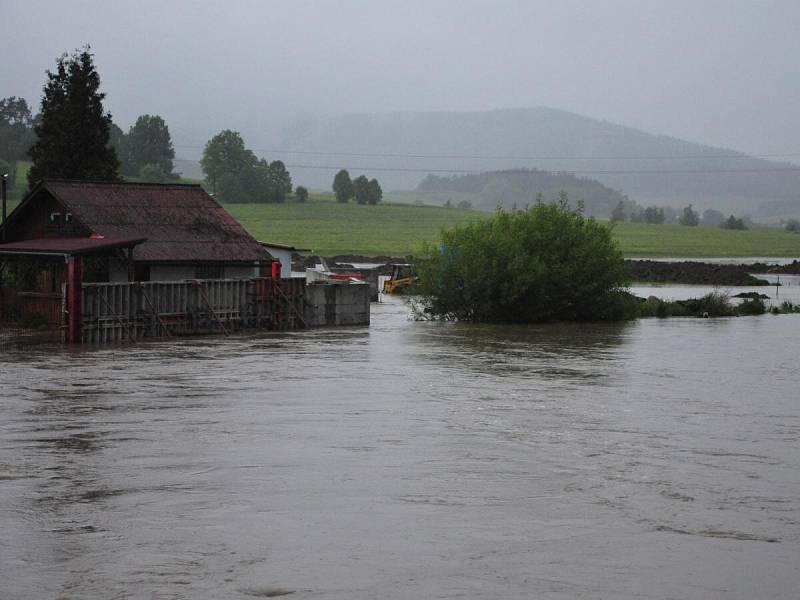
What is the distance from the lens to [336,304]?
151ft

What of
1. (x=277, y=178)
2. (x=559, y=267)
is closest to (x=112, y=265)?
(x=559, y=267)

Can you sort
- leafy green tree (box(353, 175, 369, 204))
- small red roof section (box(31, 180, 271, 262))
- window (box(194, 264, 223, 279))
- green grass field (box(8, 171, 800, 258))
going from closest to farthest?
small red roof section (box(31, 180, 271, 262))
window (box(194, 264, 223, 279))
green grass field (box(8, 171, 800, 258))
leafy green tree (box(353, 175, 369, 204))

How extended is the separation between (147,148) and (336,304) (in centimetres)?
13994

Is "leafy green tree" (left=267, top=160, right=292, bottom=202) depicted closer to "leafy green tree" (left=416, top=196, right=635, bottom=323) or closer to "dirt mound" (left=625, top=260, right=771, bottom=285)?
"dirt mound" (left=625, top=260, right=771, bottom=285)

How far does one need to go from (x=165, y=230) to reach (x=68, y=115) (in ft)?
52.7

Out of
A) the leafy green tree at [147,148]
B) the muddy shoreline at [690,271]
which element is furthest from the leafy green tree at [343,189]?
the muddy shoreline at [690,271]

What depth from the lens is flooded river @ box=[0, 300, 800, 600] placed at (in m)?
12.9

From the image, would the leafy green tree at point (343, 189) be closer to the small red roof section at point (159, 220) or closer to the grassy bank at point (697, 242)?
the grassy bank at point (697, 242)

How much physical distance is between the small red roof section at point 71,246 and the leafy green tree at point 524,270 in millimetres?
13516

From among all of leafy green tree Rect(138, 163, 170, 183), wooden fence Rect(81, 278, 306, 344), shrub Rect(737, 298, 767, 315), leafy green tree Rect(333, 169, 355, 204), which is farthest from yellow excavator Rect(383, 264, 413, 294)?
leafy green tree Rect(333, 169, 355, 204)

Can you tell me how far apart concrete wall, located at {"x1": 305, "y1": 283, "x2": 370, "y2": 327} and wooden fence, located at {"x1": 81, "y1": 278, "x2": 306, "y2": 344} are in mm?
591

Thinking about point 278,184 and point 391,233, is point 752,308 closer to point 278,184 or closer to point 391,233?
point 391,233

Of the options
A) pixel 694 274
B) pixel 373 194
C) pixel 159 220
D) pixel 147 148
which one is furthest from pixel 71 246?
pixel 373 194

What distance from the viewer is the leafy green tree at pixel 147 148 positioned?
179250 mm
